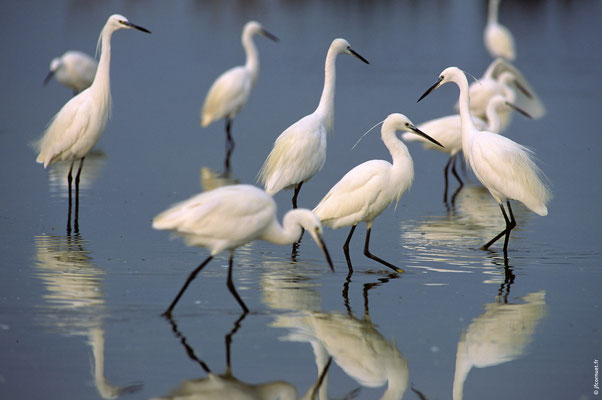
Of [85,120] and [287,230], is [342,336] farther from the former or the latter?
[85,120]

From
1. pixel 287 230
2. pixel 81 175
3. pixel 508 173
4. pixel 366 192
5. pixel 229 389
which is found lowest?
pixel 229 389

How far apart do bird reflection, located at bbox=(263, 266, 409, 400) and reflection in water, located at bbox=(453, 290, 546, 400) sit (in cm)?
43

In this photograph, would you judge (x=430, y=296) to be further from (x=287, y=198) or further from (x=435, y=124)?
(x=435, y=124)

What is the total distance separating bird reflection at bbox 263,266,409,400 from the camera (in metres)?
5.86

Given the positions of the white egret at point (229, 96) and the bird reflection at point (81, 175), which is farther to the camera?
the white egret at point (229, 96)

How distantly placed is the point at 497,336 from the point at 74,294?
3284mm

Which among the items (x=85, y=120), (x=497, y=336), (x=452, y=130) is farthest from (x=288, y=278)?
(x=452, y=130)

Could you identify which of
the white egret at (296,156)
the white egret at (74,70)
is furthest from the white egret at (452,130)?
the white egret at (74,70)

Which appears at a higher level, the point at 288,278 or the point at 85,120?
the point at 85,120

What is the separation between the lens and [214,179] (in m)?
12.9

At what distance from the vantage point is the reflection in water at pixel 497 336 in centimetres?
611

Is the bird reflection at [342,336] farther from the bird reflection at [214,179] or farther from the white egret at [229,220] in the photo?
the bird reflection at [214,179]

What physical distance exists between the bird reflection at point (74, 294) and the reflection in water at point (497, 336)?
220 cm

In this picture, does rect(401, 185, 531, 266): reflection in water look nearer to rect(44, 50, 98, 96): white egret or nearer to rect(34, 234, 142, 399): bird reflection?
rect(34, 234, 142, 399): bird reflection
